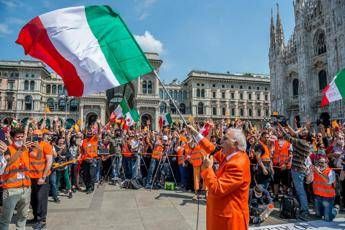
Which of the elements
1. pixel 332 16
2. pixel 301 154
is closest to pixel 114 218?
pixel 301 154

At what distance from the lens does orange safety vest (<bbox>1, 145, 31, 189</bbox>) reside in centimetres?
465

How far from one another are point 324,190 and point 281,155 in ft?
6.61

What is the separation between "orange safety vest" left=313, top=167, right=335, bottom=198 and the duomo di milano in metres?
16.7

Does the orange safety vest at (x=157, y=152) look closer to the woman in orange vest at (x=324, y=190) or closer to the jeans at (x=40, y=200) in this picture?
the jeans at (x=40, y=200)

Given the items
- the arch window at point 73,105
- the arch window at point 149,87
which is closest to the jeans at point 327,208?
the arch window at point 149,87

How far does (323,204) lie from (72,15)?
697 cm

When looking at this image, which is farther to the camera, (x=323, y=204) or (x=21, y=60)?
(x=21, y=60)

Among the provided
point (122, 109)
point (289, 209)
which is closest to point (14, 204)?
point (289, 209)

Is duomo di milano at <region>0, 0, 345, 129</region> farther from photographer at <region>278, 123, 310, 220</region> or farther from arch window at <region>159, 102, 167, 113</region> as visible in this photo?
photographer at <region>278, 123, 310, 220</region>

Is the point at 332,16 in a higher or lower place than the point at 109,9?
higher

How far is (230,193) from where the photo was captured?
9.84 feet

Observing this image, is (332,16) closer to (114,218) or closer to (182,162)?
(182,162)

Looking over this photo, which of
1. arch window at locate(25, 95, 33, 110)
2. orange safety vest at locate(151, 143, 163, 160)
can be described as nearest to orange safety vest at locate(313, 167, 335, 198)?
orange safety vest at locate(151, 143, 163, 160)

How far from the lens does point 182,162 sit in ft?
34.7
